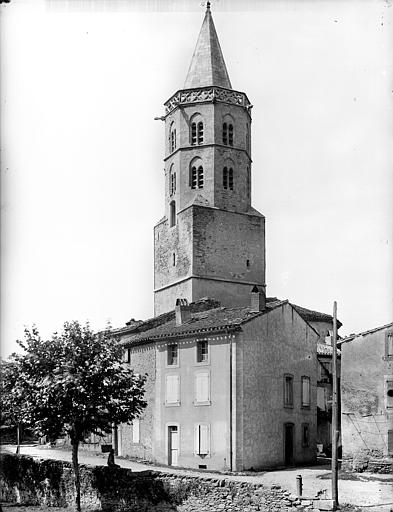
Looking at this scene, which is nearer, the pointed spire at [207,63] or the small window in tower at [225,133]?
the small window in tower at [225,133]

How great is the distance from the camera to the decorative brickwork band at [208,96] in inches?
2393


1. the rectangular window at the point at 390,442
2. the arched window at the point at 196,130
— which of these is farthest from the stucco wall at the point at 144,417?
the arched window at the point at 196,130

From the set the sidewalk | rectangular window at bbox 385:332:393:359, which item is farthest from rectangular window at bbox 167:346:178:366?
rectangular window at bbox 385:332:393:359

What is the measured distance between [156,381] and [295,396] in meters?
8.08

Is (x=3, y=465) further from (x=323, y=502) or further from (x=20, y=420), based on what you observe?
(x=323, y=502)

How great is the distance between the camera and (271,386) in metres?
41.4

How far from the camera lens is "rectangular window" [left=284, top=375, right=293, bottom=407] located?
42344 millimetres

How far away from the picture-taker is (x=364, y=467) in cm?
3525

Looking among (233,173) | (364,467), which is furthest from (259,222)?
(364,467)

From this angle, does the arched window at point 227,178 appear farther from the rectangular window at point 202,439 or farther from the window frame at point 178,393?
the rectangular window at point 202,439

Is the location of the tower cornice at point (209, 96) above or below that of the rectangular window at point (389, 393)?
above

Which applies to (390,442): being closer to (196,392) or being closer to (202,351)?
(196,392)

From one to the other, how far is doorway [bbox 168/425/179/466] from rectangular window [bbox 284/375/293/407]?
6.28 m

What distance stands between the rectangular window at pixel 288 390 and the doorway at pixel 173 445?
628 centimetres
